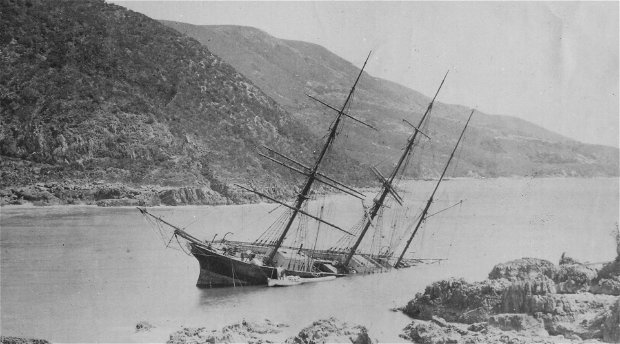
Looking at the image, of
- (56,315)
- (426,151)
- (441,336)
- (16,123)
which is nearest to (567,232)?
(441,336)

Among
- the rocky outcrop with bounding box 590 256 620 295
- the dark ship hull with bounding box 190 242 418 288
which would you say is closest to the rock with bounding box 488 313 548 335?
the rocky outcrop with bounding box 590 256 620 295

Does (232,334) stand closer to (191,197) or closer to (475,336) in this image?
(475,336)

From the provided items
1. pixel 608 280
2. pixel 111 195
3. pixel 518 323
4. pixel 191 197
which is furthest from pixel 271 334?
pixel 191 197

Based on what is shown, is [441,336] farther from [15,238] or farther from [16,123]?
[16,123]

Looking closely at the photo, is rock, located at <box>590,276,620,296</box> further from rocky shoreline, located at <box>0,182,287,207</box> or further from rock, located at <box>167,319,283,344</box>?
rocky shoreline, located at <box>0,182,287,207</box>

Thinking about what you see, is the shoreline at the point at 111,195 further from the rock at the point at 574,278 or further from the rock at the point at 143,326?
the rock at the point at 574,278

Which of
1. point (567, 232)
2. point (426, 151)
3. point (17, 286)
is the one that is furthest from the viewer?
point (426, 151)

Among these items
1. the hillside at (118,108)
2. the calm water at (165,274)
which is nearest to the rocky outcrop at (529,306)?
the calm water at (165,274)
